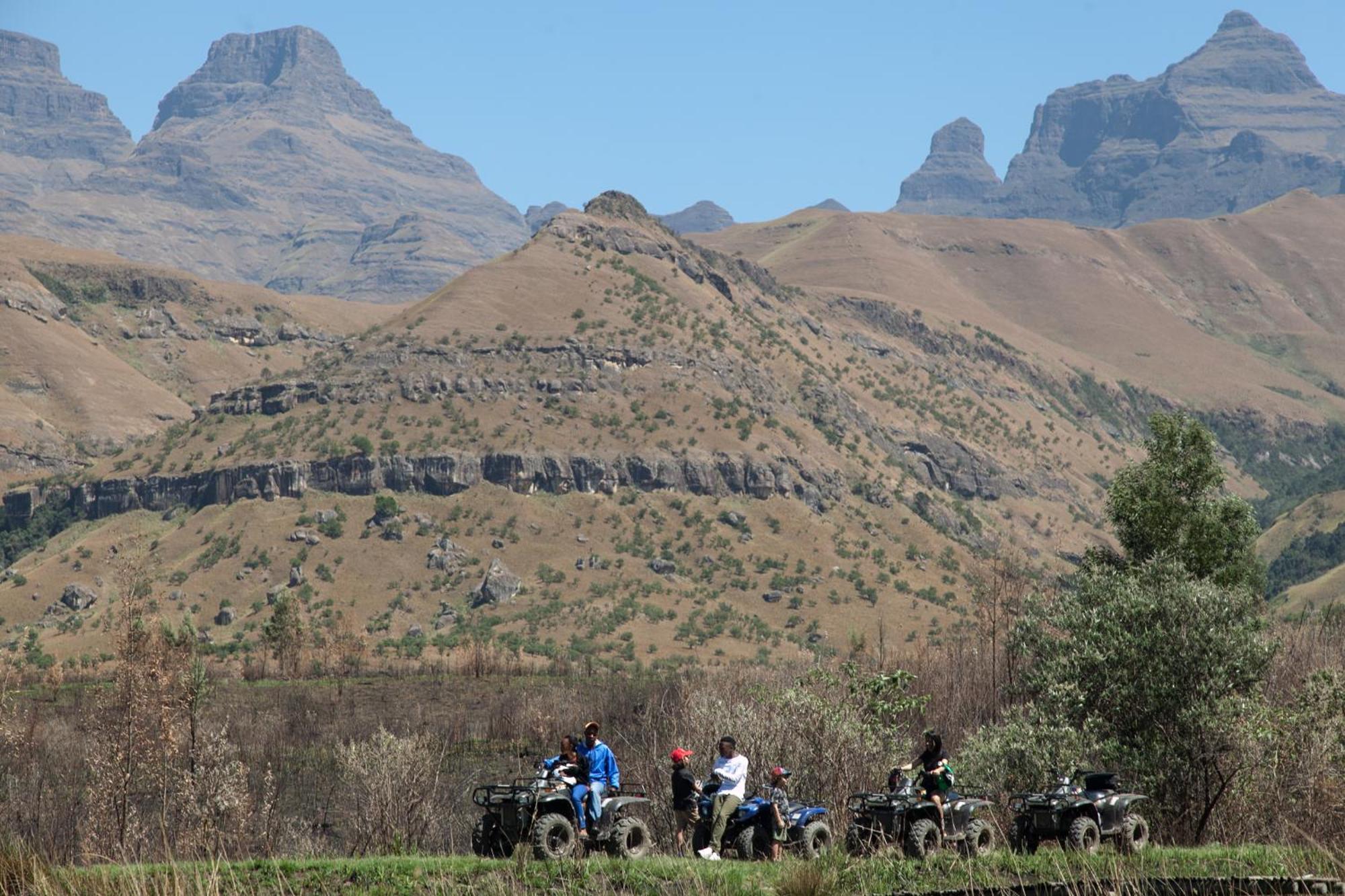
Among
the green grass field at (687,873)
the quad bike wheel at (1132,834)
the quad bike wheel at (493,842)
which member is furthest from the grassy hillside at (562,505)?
the green grass field at (687,873)

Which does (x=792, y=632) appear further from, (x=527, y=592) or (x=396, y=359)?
(x=396, y=359)

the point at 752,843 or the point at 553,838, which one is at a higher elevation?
the point at 553,838

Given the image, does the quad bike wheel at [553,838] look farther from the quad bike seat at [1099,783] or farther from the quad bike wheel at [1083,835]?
the quad bike seat at [1099,783]

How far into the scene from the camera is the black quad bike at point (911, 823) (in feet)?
87.0

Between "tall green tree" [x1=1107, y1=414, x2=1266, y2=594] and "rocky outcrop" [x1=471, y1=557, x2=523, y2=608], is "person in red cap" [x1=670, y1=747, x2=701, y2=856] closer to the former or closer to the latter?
"tall green tree" [x1=1107, y1=414, x2=1266, y2=594]

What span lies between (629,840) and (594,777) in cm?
133

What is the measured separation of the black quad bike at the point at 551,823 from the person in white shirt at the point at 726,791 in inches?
53.6

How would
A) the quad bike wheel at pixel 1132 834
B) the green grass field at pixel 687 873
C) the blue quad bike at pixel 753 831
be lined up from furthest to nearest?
the quad bike wheel at pixel 1132 834 < the blue quad bike at pixel 753 831 < the green grass field at pixel 687 873

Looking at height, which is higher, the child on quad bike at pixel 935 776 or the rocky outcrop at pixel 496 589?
the rocky outcrop at pixel 496 589

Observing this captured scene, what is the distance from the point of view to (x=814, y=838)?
2758 centimetres

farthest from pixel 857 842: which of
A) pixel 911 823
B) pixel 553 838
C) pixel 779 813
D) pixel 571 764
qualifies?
pixel 553 838

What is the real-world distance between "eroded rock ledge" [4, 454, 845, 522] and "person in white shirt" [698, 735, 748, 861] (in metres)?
135

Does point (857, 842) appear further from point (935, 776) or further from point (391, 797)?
point (391, 797)

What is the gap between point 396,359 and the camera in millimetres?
180750
